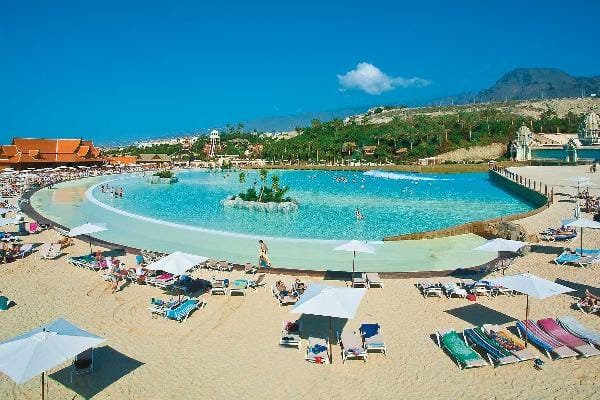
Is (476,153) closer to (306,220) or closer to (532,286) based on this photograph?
(306,220)

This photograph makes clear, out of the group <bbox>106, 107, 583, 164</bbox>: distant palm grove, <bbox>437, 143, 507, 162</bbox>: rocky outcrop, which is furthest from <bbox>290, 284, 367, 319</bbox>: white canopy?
<bbox>437, 143, 507, 162</bbox>: rocky outcrop

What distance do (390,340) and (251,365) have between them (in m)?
2.23

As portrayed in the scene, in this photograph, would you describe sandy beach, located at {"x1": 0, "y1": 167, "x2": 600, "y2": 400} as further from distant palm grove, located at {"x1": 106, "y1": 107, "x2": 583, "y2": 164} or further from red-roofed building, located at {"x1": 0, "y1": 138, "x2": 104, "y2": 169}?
distant palm grove, located at {"x1": 106, "y1": 107, "x2": 583, "y2": 164}

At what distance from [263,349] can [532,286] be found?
428 centimetres

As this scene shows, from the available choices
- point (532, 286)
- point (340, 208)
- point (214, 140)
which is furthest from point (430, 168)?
point (214, 140)

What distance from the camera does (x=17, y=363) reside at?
5.00 meters

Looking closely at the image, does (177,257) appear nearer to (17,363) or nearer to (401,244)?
(17,363)

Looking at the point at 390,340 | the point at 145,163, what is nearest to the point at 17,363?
the point at 390,340

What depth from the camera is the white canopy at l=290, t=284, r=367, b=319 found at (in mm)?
6465

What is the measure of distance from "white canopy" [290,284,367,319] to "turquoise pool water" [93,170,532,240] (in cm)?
910

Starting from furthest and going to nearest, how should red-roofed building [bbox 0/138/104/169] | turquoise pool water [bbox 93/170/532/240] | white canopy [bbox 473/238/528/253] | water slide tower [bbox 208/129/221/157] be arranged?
water slide tower [bbox 208/129/221/157]
red-roofed building [bbox 0/138/104/169]
turquoise pool water [bbox 93/170/532/240]
white canopy [bbox 473/238/528/253]

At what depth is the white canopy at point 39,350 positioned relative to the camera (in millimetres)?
4930

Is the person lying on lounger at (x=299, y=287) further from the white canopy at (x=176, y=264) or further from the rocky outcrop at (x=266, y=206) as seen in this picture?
the rocky outcrop at (x=266, y=206)

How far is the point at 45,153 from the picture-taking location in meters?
51.0
